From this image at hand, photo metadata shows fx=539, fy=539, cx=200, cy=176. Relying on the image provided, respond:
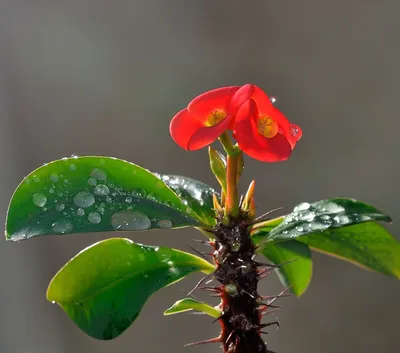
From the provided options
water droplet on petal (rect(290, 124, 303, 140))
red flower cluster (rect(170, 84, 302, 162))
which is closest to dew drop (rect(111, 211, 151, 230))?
red flower cluster (rect(170, 84, 302, 162))

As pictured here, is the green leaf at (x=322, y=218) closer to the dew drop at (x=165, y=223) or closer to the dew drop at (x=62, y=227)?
the dew drop at (x=165, y=223)

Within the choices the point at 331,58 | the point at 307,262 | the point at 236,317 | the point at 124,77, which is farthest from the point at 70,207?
the point at 331,58

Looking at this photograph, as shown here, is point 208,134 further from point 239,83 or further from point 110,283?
point 239,83

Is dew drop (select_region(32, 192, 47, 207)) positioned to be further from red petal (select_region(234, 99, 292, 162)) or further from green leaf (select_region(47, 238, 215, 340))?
→ red petal (select_region(234, 99, 292, 162))

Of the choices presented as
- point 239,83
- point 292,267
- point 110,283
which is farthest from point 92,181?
point 239,83

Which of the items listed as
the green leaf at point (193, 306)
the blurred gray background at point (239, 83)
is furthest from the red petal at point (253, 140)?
the blurred gray background at point (239, 83)

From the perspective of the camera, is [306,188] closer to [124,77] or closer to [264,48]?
[264,48]

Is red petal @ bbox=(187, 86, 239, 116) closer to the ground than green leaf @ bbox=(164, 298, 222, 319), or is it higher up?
higher up

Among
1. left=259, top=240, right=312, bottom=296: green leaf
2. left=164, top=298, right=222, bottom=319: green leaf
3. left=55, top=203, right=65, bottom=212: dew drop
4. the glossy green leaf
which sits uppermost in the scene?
left=55, top=203, right=65, bottom=212: dew drop
